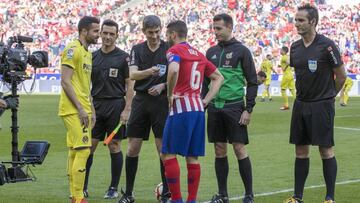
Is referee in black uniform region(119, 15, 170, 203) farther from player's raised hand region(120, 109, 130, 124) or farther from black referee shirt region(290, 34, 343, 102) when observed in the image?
black referee shirt region(290, 34, 343, 102)

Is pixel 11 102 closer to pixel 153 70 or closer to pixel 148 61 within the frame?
pixel 153 70

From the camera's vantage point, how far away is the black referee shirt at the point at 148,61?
9.95 m

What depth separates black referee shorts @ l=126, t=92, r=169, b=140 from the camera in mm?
10008

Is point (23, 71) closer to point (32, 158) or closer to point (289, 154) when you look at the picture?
point (32, 158)

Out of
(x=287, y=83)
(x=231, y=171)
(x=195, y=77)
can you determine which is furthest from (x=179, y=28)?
(x=287, y=83)

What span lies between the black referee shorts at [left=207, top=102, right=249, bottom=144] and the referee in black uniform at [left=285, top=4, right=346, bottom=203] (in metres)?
0.66

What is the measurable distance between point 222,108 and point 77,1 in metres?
43.5

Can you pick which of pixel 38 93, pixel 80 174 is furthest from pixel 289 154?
pixel 38 93

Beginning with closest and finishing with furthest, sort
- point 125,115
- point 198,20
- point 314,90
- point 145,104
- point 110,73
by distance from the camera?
point 314,90 < point 145,104 < point 125,115 < point 110,73 < point 198,20

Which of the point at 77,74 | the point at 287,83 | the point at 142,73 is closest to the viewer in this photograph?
the point at 77,74

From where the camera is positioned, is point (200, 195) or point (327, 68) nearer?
point (327, 68)

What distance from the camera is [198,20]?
158 feet

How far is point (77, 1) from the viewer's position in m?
52.4

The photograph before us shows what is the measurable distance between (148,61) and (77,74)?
117 cm
